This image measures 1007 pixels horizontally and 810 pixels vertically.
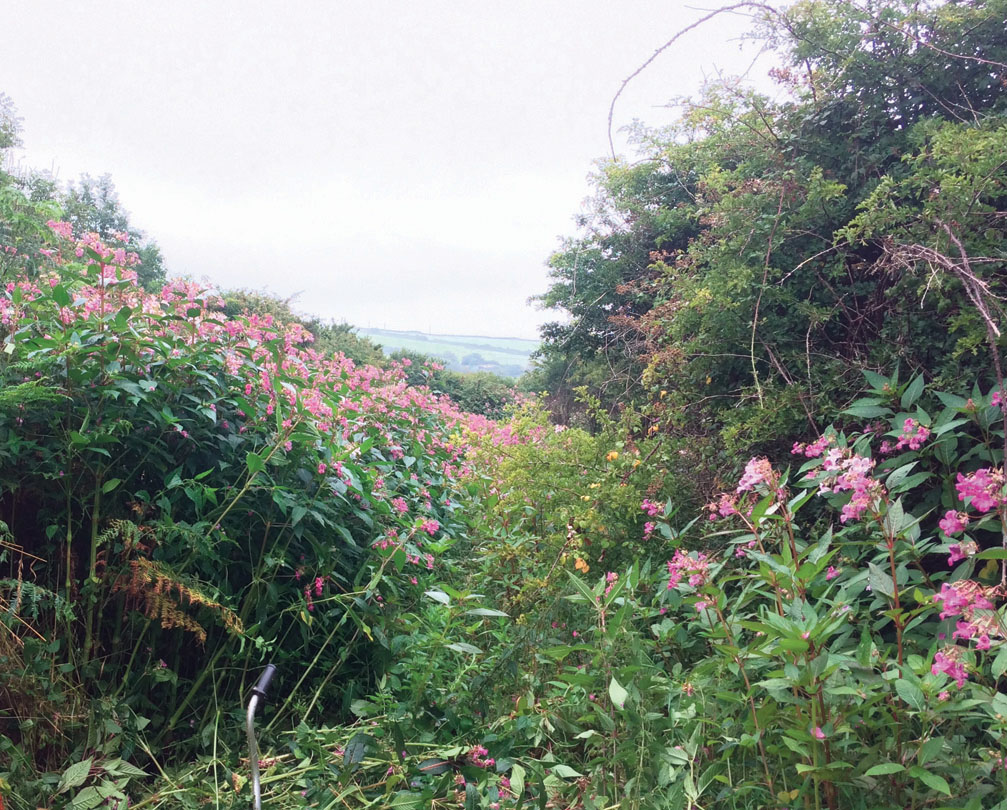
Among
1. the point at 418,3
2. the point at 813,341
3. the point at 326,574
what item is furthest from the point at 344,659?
the point at 418,3

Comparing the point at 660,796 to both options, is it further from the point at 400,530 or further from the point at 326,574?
the point at 400,530

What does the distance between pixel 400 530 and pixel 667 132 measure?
5.68 metres

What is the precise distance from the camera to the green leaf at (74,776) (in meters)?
1.30

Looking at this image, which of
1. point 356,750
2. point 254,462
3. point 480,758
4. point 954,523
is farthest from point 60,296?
point 954,523

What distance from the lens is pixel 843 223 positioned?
199 cm

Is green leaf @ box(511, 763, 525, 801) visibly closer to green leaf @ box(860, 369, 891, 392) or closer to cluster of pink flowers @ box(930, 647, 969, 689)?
cluster of pink flowers @ box(930, 647, 969, 689)

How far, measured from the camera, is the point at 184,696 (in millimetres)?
1661

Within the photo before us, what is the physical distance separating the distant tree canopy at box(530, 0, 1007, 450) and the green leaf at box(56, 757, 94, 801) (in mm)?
1841

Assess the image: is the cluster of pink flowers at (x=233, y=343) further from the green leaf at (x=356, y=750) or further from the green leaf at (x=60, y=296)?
the green leaf at (x=356, y=750)

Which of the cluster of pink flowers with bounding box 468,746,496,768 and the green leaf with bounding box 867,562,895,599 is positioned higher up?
the green leaf with bounding box 867,562,895,599

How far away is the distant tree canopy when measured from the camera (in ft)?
5.11

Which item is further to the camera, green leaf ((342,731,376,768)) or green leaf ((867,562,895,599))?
green leaf ((342,731,376,768))

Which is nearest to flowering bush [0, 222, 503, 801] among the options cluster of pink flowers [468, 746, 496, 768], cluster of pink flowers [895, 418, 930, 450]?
cluster of pink flowers [468, 746, 496, 768]

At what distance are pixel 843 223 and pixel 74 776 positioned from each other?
2609 mm
